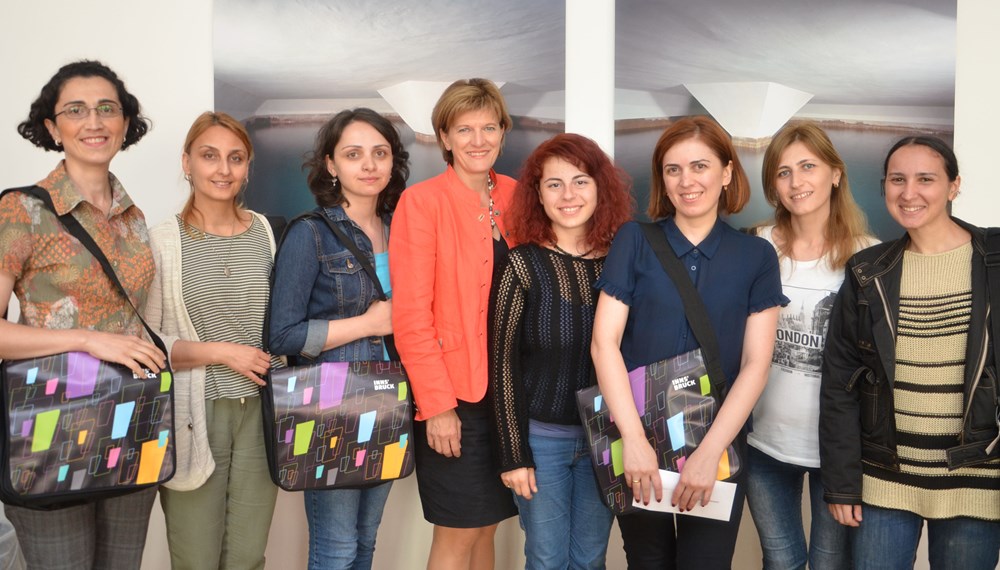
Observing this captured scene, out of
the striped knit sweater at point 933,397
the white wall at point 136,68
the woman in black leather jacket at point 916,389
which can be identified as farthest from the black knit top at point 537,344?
the white wall at point 136,68

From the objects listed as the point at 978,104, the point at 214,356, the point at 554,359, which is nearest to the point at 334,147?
the point at 214,356

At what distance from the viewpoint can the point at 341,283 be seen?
229cm

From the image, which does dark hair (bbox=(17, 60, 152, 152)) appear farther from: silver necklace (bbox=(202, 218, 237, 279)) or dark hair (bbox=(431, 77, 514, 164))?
dark hair (bbox=(431, 77, 514, 164))

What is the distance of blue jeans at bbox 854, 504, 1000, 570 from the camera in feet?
6.23

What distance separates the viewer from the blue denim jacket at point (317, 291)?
87.4 inches

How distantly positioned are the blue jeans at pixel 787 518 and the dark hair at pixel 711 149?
0.75m

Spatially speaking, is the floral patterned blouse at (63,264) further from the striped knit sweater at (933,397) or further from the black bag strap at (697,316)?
the striped knit sweater at (933,397)

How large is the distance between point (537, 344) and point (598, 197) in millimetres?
451

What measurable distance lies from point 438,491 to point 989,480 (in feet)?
4.81

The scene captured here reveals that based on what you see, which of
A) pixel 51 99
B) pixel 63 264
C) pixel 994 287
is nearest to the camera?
pixel 994 287

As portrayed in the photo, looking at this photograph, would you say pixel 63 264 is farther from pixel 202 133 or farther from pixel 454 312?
pixel 454 312

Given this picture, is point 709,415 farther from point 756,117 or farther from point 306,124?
point 306,124

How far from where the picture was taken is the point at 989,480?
1.88 m

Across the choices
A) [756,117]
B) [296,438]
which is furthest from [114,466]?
[756,117]
